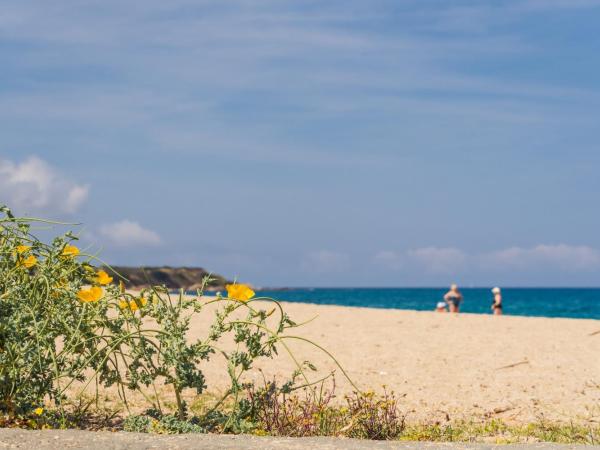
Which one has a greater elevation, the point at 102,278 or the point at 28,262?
the point at 28,262

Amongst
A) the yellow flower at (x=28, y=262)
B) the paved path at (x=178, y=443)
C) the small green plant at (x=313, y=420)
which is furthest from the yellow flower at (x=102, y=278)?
the small green plant at (x=313, y=420)

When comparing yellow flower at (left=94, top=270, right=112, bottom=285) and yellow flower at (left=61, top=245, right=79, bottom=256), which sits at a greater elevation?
yellow flower at (left=61, top=245, right=79, bottom=256)

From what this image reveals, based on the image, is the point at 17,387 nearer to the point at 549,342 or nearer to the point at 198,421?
the point at 198,421

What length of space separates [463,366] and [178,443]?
6.55 meters

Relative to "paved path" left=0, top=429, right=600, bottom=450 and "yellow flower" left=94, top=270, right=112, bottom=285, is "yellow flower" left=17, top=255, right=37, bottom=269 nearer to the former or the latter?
"yellow flower" left=94, top=270, right=112, bottom=285

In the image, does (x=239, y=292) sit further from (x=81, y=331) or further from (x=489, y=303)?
(x=489, y=303)

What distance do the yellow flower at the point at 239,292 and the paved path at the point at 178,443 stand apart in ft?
3.16

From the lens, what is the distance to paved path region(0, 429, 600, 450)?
4.68m

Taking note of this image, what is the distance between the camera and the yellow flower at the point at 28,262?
230 inches

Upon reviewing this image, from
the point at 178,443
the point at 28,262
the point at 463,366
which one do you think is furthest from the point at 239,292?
the point at 463,366

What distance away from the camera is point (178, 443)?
476cm

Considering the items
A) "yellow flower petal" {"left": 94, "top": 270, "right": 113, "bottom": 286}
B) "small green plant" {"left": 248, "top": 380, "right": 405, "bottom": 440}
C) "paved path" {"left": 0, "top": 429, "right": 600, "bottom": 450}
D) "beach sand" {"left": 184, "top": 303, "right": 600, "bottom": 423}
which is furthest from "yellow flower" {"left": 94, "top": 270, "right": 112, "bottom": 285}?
"beach sand" {"left": 184, "top": 303, "right": 600, "bottom": 423}

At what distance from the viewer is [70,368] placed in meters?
5.69

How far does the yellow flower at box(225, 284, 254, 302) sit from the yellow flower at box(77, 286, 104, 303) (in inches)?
38.9
